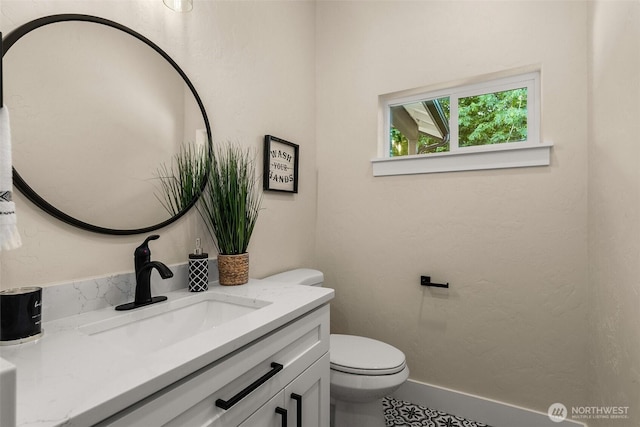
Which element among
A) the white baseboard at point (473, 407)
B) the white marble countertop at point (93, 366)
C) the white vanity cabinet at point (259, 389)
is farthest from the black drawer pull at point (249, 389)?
Answer: the white baseboard at point (473, 407)

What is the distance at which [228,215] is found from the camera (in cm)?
136

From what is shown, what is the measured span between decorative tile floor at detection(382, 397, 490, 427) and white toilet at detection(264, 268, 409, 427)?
292 mm

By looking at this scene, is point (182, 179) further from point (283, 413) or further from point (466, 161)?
point (466, 161)

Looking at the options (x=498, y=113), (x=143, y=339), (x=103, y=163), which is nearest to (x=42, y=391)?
(x=143, y=339)

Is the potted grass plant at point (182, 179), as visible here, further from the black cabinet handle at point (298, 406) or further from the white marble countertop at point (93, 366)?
the black cabinet handle at point (298, 406)

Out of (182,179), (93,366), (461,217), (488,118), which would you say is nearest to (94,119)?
(182,179)

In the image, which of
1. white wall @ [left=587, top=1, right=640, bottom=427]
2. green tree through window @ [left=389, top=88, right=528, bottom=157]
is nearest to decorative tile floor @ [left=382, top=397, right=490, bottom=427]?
white wall @ [left=587, top=1, right=640, bottom=427]

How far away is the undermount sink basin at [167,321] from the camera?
89 centimetres

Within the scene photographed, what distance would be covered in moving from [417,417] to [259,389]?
1.35m

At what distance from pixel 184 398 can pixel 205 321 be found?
523 mm

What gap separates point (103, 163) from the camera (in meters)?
1.07

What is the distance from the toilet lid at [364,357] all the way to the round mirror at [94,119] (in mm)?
989

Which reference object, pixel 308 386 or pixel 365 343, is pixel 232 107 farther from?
pixel 365 343

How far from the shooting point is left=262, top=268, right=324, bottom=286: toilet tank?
1735 millimetres
